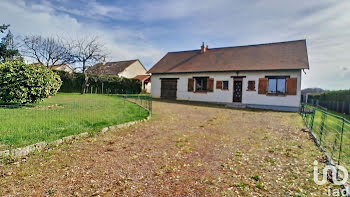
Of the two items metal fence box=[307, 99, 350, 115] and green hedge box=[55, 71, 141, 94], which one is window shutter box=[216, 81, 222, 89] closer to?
metal fence box=[307, 99, 350, 115]

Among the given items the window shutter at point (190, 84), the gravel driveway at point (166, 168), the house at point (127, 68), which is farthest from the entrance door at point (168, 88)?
the house at point (127, 68)

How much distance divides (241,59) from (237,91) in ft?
11.5

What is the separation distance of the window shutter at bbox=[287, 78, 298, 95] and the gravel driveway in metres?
9.73

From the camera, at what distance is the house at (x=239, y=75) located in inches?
562

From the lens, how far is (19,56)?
758 inches

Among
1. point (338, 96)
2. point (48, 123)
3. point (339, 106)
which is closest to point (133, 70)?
point (48, 123)

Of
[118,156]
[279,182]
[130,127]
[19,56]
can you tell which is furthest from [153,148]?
[19,56]

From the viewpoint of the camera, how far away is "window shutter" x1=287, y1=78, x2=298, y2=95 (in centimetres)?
1373

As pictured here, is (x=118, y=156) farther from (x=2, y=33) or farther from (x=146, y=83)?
(x=146, y=83)

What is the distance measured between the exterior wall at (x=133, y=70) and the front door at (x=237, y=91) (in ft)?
77.3

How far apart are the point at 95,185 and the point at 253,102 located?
15.2 m

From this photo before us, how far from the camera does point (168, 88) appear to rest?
1994 cm

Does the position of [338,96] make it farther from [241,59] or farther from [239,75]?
[239,75]

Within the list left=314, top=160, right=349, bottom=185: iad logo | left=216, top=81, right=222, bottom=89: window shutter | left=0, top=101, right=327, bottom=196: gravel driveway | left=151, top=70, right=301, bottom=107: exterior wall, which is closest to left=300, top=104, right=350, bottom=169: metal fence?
left=314, top=160, right=349, bottom=185: iad logo
